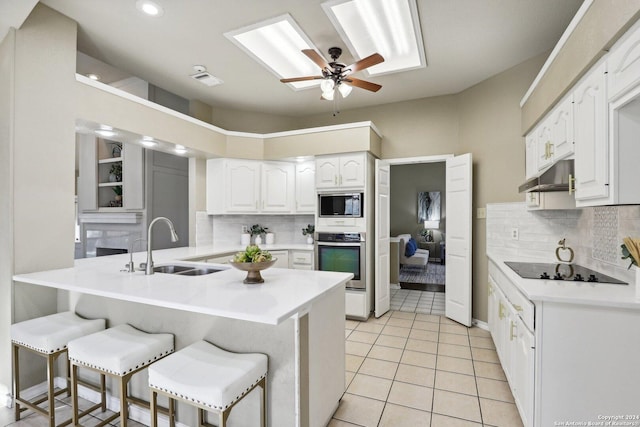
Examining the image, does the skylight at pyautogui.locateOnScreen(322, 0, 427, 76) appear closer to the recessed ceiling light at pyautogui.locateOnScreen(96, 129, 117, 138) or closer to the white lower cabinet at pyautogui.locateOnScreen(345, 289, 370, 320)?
the recessed ceiling light at pyautogui.locateOnScreen(96, 129, 117, 138)

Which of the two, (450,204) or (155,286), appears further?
(450,204)

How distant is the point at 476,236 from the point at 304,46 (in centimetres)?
291

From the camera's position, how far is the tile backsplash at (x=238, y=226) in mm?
4461

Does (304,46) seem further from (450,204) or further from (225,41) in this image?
(450,204)

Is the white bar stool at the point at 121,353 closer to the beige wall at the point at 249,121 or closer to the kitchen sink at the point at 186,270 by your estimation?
the kitchen sink at the point at 186,270

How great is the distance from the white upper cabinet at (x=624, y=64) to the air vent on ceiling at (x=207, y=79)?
342 cm

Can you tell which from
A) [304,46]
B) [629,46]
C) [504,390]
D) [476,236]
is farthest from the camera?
[476,236]

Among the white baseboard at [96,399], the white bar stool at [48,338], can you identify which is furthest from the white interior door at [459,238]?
the white bar stool at [48,338]

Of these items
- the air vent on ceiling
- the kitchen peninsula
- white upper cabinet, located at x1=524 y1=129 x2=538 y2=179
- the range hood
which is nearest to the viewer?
the kitchen peninsula

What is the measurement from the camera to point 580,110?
185cm

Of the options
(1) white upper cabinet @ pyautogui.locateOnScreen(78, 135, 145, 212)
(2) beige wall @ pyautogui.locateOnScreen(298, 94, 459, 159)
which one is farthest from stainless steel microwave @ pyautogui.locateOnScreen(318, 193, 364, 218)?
(1) white upper cabinet @ pyautogui.locateOnScreen(78, 135, 145, 212)

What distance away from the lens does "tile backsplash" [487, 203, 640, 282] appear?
6.64ft

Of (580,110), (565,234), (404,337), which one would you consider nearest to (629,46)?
(580,110)

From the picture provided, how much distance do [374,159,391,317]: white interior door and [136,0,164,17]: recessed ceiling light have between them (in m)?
2.79
